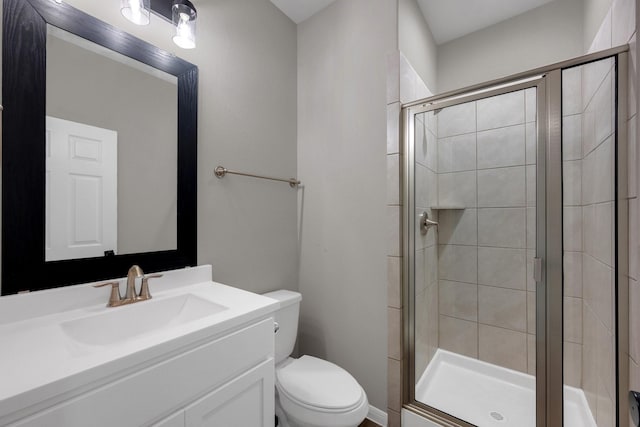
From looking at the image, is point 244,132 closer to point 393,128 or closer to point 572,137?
point 393,128

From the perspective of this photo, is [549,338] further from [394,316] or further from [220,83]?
[220,83]

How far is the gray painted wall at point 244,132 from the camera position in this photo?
53.5 inches

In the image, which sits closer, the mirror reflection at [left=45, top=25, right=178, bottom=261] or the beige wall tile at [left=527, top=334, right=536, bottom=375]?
the mirror reflection at [left=45, top=25, right=178, bottom=261]

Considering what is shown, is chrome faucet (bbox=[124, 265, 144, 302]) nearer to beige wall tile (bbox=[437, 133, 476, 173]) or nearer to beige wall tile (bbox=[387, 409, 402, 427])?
beige wall tile (bbox=[387, 409, 402, 427])

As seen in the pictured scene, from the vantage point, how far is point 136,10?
106 centimetres

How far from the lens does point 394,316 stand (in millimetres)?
1469

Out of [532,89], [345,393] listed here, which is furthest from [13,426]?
[532,89]

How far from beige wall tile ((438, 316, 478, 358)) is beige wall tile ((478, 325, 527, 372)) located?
0.12ft

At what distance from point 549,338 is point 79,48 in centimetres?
214

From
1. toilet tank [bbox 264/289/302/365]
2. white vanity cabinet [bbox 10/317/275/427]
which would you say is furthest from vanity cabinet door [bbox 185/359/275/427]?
toilet tank [bbox 264/289/302/365]

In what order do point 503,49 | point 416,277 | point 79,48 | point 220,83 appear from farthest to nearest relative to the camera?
1. point 503,49
2. point 416,277
3. point 220,83
4. point 79,48

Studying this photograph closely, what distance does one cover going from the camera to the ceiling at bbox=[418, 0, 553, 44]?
5.66ft

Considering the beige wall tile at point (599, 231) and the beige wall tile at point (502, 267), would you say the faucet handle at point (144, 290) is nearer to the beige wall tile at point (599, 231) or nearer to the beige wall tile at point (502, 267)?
the beige wall tile at point (599, 231)

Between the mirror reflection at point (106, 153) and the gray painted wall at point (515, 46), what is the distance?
1.95 meters
